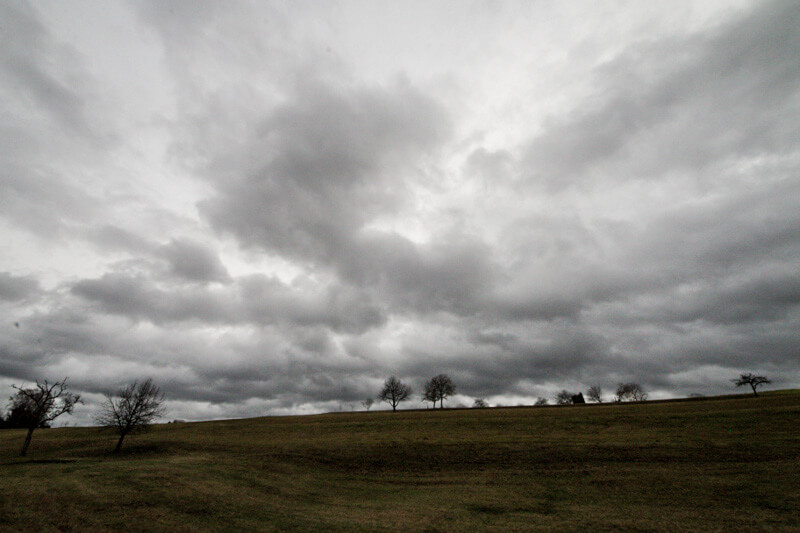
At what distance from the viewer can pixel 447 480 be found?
3250 centimetres

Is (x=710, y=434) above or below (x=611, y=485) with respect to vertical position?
above

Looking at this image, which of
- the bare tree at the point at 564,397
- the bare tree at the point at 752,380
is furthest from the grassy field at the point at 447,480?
the bare tree at the point at 564,397

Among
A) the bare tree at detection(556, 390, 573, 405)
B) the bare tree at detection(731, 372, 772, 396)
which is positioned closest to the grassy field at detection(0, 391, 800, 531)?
the bare tree at detection(731, 372, 772, 396)

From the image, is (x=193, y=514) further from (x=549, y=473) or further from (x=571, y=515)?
(x=549, y=473)

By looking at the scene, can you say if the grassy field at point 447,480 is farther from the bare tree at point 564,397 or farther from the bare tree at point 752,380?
the bare tree at point 564,397

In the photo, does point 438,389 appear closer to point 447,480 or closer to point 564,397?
point 564,397

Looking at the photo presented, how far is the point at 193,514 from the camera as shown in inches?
844

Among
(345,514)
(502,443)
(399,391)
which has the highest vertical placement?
(399,391)

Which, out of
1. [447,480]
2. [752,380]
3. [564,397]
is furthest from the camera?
[564,397]

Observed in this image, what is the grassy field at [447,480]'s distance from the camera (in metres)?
21.0

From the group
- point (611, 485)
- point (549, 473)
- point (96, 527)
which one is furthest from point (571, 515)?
point (96, 527)

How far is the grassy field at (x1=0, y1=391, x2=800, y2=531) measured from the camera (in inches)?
826

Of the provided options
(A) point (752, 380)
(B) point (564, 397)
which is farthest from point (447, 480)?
(B) point (564, 397)

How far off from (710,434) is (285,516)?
44667mm
